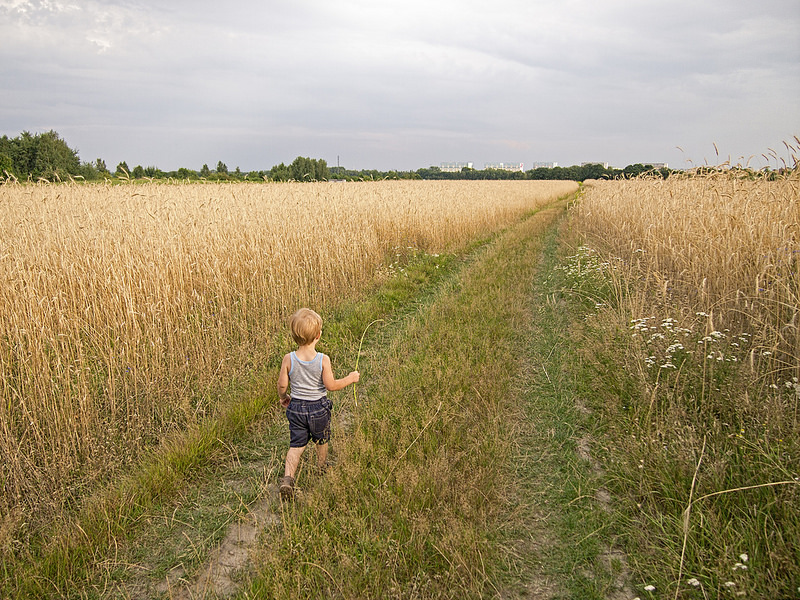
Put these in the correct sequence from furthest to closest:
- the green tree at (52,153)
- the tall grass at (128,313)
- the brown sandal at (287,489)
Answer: the green tree at (52,153) → the tall grass at (128,313) → the brown sandal at (287,489)

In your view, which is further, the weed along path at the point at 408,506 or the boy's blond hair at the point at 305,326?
the boy's blond hair at the point at 305,326

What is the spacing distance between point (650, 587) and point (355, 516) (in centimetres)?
152

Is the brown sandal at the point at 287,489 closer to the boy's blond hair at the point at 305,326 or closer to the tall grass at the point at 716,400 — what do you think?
the boy's blond hair at the point at 305,326

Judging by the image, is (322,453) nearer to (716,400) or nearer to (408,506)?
(408,506)

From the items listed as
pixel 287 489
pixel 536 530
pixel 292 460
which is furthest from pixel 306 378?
pixel 536 530

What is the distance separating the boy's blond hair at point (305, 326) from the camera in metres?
3.05

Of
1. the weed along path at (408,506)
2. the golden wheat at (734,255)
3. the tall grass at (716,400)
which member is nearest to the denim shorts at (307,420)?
the weed along path at (408,506)

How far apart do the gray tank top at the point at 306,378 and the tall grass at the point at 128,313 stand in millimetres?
1167

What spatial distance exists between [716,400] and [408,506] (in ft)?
8.23

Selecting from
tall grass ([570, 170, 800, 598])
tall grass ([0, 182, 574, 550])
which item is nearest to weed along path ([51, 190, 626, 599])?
tall grass ([570, 170, 800, 598])

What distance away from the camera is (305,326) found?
305 cm

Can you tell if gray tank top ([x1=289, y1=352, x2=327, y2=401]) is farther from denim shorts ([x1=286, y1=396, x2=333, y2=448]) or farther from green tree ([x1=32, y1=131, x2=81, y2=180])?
green tree ([x1=32, y1=131, x2=81, y2=180])

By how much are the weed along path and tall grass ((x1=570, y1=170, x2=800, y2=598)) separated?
0.34 meters

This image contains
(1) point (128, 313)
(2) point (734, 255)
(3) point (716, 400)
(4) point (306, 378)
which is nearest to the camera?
(4) point (306, 378)
